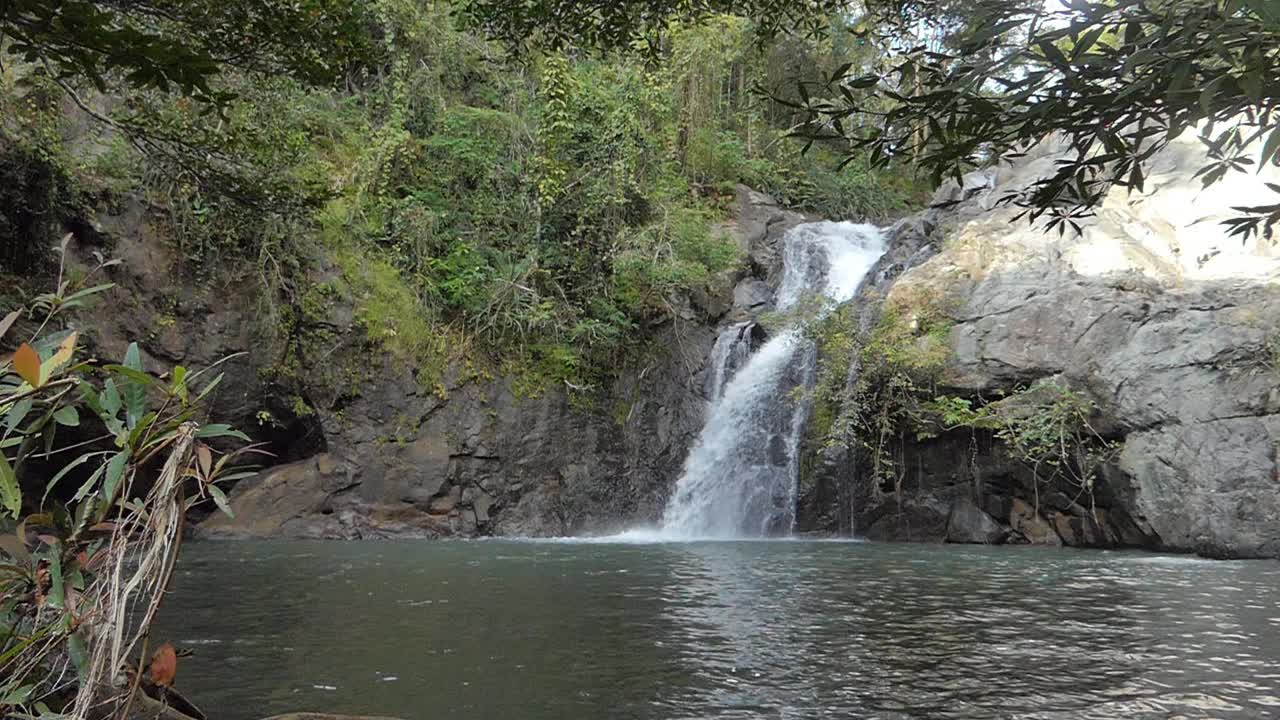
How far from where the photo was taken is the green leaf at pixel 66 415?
2.14m

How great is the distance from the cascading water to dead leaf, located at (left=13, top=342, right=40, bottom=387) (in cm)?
1310

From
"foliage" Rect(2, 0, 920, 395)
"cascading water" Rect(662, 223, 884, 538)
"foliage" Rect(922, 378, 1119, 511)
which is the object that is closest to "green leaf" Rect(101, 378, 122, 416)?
"foliage" Rect(2, 0, 920, 395)

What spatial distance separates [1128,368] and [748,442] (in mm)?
5805

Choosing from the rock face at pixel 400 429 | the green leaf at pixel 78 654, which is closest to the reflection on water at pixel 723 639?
the green leaf at pixel 78 654

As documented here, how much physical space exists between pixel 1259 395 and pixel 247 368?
47.1ft

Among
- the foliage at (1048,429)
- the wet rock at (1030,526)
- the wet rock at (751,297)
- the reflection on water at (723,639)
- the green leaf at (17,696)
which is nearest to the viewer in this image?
the green leaf at (17,696)

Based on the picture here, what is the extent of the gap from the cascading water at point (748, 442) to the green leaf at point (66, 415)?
1286 centimetres

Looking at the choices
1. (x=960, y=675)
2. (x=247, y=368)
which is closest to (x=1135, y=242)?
(x=960, y=675)

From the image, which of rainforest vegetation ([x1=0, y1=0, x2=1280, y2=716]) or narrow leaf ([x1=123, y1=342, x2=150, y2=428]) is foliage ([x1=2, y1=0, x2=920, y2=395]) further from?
narrow leaf ([x1=123, y1=342, x2=150, y2=428])

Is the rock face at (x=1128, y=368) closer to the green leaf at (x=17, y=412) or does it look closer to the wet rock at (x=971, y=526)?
the wet rock at (x=971, y=526)

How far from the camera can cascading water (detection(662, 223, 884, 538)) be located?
1486 cm

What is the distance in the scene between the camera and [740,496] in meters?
15.0

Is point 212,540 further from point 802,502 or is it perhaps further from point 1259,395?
point 1259,395

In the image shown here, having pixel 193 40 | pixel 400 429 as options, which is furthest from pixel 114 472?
pixel 400 429
